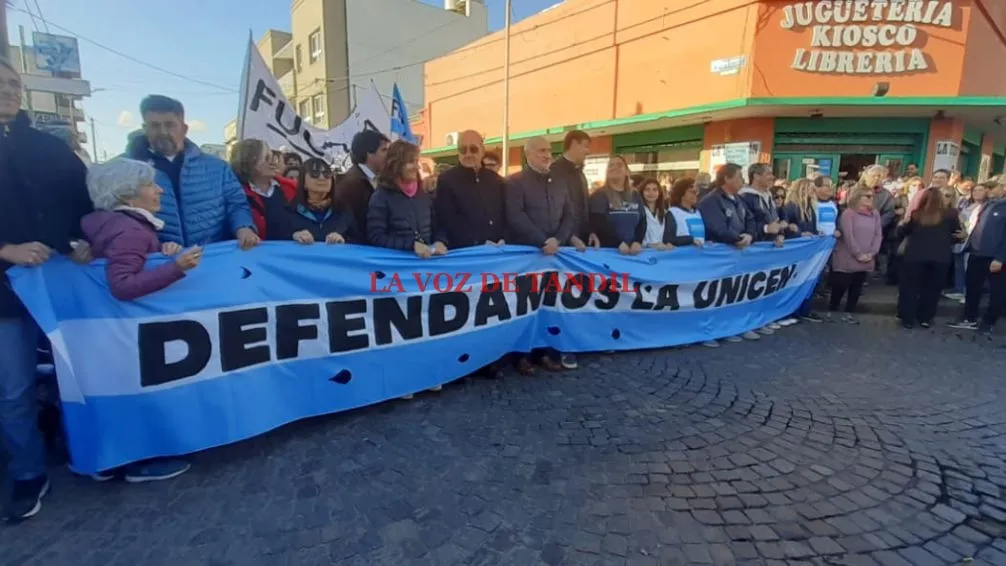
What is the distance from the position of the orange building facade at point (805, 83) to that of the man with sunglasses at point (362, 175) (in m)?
10.0

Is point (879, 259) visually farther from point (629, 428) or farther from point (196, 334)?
point (196, 334)

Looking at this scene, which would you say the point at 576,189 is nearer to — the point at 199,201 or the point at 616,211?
the point at 616,211

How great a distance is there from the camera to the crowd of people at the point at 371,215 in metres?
2.70

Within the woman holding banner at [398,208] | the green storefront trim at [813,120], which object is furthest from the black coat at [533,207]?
the green storefront trim at [813,120]

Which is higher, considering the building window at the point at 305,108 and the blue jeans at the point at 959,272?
the building window at the point at 305,108

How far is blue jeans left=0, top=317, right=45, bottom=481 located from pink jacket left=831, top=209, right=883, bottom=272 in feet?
25.7

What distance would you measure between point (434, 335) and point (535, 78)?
59.1 ft

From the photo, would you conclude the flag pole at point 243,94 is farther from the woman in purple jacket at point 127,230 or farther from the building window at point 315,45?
the building window at point 315,45

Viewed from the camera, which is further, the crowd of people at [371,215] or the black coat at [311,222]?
the black coat at [311,222]

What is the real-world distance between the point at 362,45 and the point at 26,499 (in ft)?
103

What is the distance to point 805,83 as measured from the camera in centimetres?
1265

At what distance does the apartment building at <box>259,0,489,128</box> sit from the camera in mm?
29406

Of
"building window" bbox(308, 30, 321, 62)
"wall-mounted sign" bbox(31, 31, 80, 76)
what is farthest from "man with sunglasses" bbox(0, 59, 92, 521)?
"building window" bbox(308, 30, 321, 62)

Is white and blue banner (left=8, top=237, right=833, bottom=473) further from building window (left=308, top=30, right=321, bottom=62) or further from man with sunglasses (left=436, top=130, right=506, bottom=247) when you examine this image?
building window (left=308, top=30, right=321, bottom=62)
